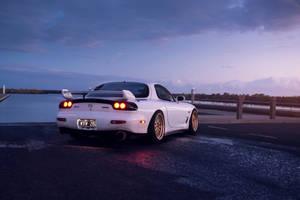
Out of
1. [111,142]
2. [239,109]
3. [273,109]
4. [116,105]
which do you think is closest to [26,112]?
[239,109]

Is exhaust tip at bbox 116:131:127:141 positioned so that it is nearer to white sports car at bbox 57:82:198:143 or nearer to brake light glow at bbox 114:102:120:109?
white sports car at bbox 57:82:198:143

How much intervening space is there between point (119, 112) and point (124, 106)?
15 cm

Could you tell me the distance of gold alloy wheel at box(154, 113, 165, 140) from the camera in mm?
6988

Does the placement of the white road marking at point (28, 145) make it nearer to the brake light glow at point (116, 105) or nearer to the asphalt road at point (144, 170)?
the asphalt road at point (144, 170)

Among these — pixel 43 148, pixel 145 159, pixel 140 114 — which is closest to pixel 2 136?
pixel 43 148

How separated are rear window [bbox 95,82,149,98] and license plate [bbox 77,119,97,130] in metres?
1.23

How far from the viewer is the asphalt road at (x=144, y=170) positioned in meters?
3.52

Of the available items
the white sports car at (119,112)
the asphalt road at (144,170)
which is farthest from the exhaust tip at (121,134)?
the asphalt road at (144,170)

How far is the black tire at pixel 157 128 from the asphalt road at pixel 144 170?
21 cm

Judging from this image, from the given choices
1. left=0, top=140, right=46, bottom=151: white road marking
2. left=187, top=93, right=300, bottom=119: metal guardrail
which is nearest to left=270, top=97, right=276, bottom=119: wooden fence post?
left=187, top=93, right=300, bottom=119: metal guardrail

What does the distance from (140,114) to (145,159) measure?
4.29ft

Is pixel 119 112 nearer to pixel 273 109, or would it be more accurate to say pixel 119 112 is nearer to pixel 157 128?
pixel 157 128

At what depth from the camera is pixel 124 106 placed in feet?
20.6

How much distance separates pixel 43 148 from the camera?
6.09 meters
